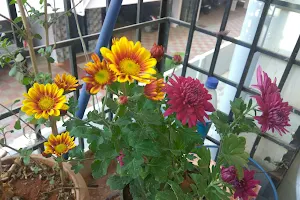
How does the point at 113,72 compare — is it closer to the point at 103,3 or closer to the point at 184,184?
the point at 184,184

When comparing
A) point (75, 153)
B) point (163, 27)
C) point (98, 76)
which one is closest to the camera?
point (98, 76)

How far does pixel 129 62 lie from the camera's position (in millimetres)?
336

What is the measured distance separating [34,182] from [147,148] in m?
0.38

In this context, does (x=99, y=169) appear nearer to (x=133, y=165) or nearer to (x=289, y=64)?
(x=133, y=165)

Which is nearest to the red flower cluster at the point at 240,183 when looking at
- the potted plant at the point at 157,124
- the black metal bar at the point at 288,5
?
the potted plant at the point at 157,124

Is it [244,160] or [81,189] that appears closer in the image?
[244,160]

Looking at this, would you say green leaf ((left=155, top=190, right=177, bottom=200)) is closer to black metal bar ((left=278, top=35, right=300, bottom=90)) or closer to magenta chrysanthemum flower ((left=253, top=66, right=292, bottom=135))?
magenta chrysanthemum flower ((left=253, top=66, right=292, bottom=135))

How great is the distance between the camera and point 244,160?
41cm

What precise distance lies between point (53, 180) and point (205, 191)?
1.24 feet

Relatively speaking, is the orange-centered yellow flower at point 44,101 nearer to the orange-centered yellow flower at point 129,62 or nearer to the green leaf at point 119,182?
the orange-centered yellow flower at point 129,62

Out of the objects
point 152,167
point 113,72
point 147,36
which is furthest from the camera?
point 147,36

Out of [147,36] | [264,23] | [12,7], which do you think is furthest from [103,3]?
[147,36]

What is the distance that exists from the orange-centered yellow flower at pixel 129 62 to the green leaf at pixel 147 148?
0.12m

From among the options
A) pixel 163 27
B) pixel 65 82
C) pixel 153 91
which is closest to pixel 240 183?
pixel 153 91
